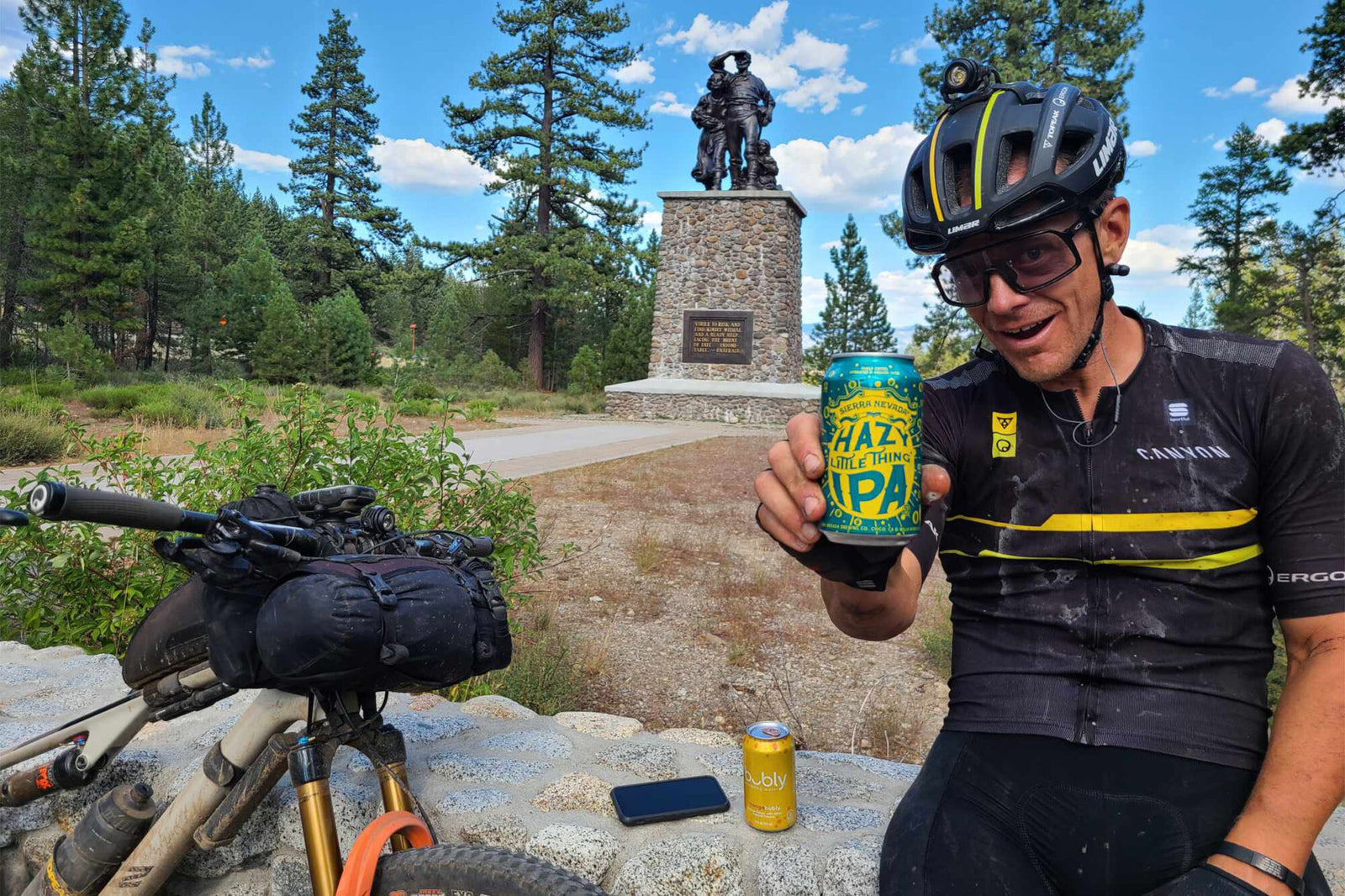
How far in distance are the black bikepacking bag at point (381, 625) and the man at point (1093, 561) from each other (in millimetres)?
465

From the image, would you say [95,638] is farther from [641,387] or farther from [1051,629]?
[641,387]

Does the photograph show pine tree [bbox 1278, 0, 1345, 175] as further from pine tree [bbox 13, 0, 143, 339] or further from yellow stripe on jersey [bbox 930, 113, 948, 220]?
pine tree [bbox 13, 0, 143, 339]

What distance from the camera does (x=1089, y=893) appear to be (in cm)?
114

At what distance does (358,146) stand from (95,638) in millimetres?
32730

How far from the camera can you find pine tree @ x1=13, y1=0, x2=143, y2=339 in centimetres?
1734

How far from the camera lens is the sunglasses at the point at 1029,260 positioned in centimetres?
130

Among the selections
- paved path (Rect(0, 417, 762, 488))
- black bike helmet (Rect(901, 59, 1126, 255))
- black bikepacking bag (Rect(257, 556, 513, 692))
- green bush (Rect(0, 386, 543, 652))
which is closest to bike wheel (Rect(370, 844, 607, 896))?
black bikepacking bag (Rect(257, 556, 513, 692))

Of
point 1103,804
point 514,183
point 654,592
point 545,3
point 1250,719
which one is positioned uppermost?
point 545,3

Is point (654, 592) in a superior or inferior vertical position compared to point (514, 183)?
inferior

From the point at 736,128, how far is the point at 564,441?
1061 centimetres

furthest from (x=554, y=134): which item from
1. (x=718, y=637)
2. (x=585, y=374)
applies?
(x=718, y=637)

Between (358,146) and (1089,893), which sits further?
(358,146)

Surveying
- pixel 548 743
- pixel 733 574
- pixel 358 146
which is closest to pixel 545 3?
pixel 358 146

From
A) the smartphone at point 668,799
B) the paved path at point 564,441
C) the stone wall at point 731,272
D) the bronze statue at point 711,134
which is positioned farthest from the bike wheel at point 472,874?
the bronze statue at point 711,134
